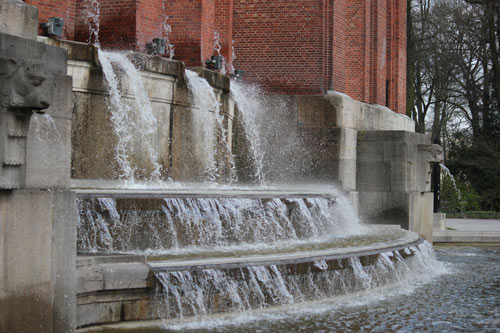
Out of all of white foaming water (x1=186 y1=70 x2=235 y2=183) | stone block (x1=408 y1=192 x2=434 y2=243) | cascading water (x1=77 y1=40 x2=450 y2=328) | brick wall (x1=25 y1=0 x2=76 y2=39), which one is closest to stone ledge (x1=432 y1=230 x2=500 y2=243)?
stone block (x1=408 y1=192 x2=434 y2=243)

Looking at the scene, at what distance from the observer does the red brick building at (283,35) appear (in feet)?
47.9

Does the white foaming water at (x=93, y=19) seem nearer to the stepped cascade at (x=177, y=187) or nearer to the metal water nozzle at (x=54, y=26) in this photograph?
the stepped cascade at (x=177, y=187)

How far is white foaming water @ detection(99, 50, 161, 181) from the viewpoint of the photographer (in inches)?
471

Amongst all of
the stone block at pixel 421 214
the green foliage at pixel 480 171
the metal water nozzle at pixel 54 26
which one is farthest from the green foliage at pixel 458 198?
the metal water nozzle at pixel 54 26

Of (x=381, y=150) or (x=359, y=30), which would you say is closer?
(x=381, y=150)

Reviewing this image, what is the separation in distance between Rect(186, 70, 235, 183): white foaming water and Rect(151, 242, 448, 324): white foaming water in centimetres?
423

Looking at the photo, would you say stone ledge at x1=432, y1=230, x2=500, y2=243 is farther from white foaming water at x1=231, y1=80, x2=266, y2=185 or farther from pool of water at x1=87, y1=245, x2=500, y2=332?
pool of water at x1=87, y1=245, x2=500, y2=332

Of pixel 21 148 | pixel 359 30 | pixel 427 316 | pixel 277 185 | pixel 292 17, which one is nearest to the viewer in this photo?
pixel 21 148

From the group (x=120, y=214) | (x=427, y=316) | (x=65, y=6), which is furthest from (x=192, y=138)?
(x=427, y=316)

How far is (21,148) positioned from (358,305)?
15.0ft

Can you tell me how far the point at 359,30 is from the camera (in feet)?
67.8

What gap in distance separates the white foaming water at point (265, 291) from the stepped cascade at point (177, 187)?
2 centimetres

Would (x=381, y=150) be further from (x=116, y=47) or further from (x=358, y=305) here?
(x=358, y=305)

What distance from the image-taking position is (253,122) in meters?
16.3
